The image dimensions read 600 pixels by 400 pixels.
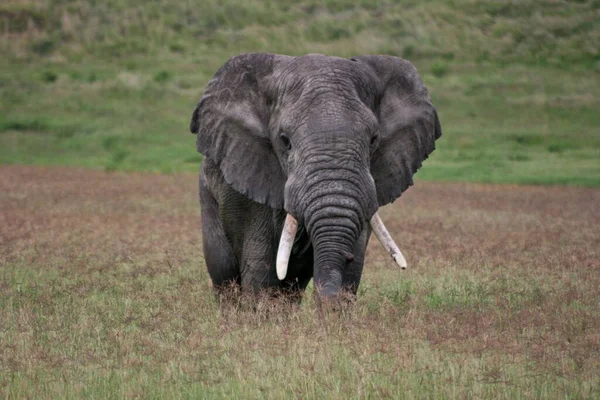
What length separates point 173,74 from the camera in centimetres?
4794

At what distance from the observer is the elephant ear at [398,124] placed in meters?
8.59

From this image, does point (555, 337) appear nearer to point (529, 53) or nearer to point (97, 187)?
point (97, 187)

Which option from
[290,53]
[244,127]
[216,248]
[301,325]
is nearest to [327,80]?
[244,127]

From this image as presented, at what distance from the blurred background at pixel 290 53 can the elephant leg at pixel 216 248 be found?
24.7m

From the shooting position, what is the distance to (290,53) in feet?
161

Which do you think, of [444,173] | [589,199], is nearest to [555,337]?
[589,199]

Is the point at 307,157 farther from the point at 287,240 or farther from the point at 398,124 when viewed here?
the point at 398,124

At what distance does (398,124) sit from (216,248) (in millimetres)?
2059

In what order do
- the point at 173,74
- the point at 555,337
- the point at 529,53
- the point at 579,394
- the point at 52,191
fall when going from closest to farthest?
the point at 579,394, the point at 555,337, the point at 52,191, the point at 173,74, the point at 529,53

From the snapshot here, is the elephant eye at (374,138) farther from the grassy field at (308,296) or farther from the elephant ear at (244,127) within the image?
the grassy field at (308,296)

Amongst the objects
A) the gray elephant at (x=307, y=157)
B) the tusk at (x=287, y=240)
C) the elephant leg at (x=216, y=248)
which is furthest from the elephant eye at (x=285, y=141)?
the elephant leg at (x=216, y=248)

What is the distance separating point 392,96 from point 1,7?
1918 inches

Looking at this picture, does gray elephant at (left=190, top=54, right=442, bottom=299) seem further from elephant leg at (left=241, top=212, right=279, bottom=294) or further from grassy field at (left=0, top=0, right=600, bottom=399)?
grassy field at (left=0, top=0, right=600, bottom=399)

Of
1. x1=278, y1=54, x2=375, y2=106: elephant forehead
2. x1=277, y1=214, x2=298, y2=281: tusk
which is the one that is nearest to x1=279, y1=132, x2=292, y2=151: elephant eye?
x1=278, y1=54, x2=375, y2=106: elephant forehead
